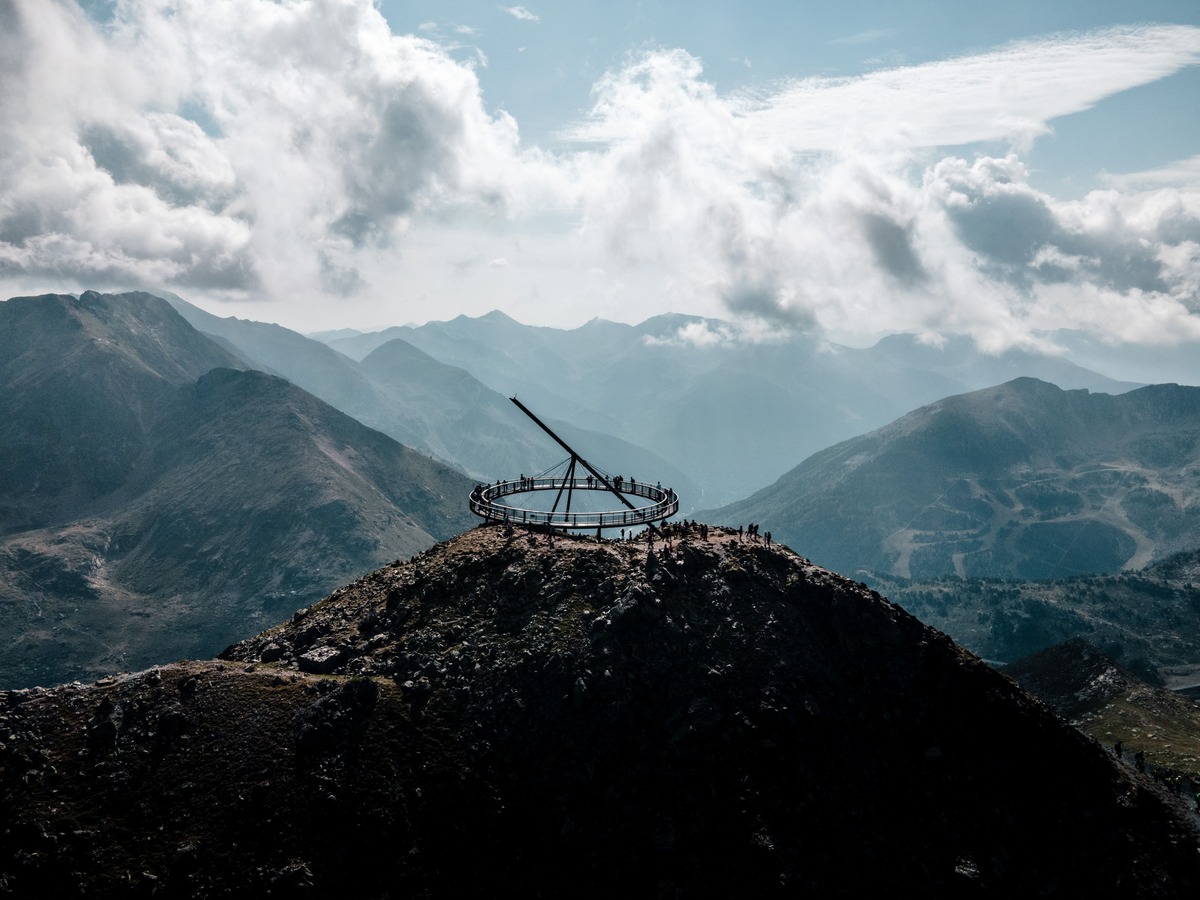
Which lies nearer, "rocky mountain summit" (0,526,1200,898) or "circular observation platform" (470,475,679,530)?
"rocky mountain summit" (0,526,1200,898)

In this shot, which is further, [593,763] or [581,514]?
[581,514]

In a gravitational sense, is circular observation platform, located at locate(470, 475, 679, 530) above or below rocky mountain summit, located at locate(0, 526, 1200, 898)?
above

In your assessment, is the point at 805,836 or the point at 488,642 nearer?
the point at 805,836

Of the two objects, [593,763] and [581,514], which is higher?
[581,514]

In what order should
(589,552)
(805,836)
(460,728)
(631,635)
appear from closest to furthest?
(805,836), (460,728), (631,635), (589,552)

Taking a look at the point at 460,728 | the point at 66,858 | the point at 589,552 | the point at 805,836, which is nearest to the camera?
the point at 66,858

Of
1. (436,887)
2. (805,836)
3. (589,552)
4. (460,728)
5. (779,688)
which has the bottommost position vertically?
(436,887)

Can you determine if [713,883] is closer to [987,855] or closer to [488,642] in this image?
[987,855]

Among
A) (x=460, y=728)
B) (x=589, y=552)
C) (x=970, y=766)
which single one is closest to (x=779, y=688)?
(x=970, y=766)
